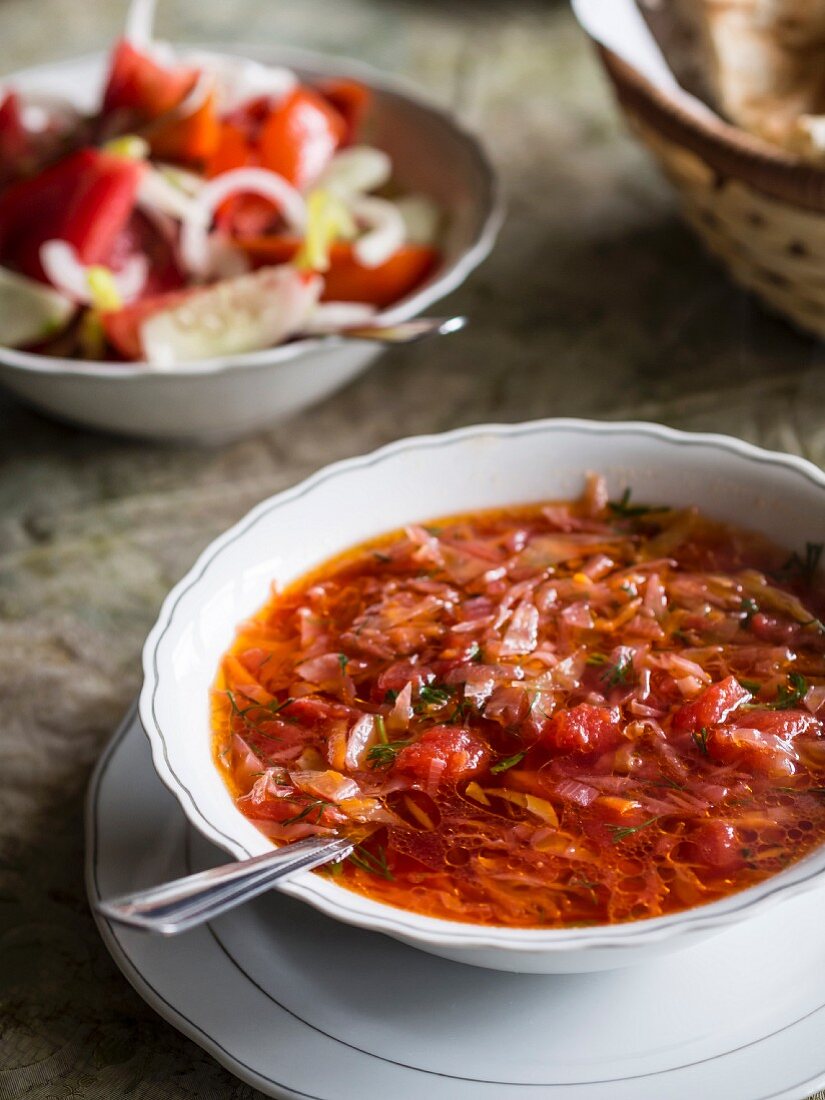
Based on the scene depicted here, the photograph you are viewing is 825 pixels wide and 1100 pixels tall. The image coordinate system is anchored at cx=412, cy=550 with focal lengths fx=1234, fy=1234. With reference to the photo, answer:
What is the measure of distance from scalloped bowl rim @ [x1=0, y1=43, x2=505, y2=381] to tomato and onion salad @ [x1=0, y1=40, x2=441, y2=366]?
66 mm

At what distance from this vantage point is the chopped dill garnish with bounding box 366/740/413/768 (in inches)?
59.1

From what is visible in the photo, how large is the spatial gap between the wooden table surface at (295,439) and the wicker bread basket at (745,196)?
21cm

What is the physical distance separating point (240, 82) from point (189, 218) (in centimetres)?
54

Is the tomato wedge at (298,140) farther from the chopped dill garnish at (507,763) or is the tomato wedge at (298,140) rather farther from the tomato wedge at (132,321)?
the chopped dill garnish at (507,763)

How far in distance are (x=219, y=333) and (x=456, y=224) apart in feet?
2.25

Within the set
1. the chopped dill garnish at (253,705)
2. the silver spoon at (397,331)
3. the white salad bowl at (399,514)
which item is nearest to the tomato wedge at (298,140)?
the silver spoon at (397,331)

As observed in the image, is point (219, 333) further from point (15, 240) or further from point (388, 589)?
point (388, 589)

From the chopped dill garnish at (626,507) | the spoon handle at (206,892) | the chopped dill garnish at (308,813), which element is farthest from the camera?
the chopped dill garnish at (626,507)

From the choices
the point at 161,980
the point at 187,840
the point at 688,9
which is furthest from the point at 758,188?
the point at 161,980

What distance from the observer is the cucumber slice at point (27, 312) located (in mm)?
2482

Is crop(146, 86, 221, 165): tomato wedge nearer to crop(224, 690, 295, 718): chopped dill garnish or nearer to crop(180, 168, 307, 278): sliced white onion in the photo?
crop(180, 168, 307, 278): sliced white onion

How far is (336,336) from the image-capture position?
2.33m

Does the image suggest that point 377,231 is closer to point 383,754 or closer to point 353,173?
point 353,173

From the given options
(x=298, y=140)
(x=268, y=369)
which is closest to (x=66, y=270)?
(x=268, y=369)
